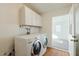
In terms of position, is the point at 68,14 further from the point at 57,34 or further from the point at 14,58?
the point at 14,58

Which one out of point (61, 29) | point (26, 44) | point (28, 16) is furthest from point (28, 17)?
point (61, 29)

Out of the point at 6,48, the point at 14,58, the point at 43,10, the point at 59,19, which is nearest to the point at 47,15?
the point at 43,10

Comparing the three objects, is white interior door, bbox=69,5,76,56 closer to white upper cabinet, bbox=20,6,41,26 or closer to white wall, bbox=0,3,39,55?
white upper cabinet, bbox=20,6,41,26

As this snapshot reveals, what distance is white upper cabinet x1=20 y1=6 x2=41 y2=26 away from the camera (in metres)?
1.48

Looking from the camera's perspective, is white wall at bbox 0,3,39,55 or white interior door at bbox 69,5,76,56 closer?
white wall at bbox 0,3,39,55

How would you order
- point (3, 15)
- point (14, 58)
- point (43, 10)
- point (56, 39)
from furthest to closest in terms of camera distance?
1. point (56, 39)
2. point (43, 10)
3. point (3, 15)
4. point (14, 58)

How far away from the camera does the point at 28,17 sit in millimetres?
1578

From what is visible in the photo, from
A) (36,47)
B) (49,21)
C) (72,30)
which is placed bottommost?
(36,47)

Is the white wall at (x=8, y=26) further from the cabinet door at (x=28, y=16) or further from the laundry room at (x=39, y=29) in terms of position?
the cabinet door at (x=28, y=16)

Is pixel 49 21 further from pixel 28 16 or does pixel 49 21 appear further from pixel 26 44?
pixel 26 44

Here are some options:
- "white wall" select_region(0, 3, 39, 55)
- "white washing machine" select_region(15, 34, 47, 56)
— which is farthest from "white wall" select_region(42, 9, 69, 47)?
"white wall" select_region(0, 3, 39, 55)

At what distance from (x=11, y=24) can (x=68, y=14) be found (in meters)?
0.92

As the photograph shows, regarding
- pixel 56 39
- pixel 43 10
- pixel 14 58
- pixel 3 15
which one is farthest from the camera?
pixel 56 39

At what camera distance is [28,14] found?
61.1 inches
